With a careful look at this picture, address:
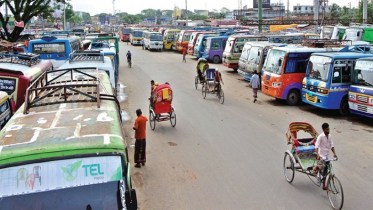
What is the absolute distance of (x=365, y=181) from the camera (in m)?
7.96

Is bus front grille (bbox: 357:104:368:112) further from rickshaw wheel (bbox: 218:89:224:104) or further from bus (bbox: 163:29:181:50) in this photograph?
bus (bbox: 163:29:181:50)

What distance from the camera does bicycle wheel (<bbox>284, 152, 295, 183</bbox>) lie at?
25.4ft

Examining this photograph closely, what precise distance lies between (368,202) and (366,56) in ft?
28.0

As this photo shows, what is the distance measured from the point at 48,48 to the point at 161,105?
1042 cm

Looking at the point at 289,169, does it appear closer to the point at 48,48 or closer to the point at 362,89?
the point at 362,89

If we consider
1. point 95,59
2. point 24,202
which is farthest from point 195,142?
point 24,202

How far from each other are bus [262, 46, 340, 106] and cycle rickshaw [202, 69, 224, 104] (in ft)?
6.78

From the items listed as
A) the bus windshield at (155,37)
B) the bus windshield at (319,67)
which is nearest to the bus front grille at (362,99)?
the bus windshield at (319,67)

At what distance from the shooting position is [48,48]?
19.7 meters

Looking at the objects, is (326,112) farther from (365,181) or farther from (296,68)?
(365,181)

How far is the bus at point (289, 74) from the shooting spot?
51.9 ft

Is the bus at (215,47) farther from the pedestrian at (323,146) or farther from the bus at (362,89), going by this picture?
the pedestrian at (323,146)

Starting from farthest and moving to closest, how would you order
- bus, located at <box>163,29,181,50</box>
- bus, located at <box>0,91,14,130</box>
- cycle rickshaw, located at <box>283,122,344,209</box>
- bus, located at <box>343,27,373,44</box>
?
bus, located at <box>163,29,181,50</box> → bus, located at <box>343,27,373,44</box> → bus, located at <box>0,91,14,130</box> → cycle rickshaw, located at <box>283,122,344,209</box>

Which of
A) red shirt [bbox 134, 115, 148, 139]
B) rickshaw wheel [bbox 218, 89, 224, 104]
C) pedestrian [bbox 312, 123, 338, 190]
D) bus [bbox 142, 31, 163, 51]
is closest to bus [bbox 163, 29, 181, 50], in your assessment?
bus [bbox 142, 31, 163, 51]
